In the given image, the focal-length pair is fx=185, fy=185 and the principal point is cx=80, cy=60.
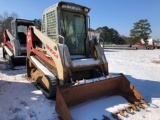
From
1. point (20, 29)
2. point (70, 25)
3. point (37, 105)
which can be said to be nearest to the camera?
point (37, 105)

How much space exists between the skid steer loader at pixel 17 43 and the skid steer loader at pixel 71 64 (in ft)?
10.0

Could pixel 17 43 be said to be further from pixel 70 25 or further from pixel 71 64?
pixel 71 64

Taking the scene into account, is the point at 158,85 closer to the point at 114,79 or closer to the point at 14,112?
the point at 114,79

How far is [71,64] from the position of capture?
180 inches

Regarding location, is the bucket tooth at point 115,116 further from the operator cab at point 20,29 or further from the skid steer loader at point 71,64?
the operator cab at point 20,29

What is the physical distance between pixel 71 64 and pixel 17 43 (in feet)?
19.2

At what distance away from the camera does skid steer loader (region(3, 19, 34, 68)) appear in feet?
30.2

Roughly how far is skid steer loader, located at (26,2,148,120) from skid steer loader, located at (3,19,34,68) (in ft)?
10.0

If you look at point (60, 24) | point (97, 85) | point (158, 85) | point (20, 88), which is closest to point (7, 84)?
point (20, 88)

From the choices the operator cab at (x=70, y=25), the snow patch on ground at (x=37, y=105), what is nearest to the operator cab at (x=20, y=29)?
the snow patch on ground at (x=37, y=105)

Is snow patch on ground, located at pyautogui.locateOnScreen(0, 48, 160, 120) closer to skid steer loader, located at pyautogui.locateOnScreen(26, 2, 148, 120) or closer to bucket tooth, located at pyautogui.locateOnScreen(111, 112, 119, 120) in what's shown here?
bucket tooth, located at pyautogui.locateOnScreen(111, 112, 119, 120)

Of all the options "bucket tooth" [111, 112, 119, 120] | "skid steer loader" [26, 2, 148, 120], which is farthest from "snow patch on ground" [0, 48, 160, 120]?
"skid steer loader" [26, 2, 148, 120]

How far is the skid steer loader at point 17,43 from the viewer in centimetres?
920

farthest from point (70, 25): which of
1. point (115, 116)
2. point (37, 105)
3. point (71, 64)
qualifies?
point (115, 116)
